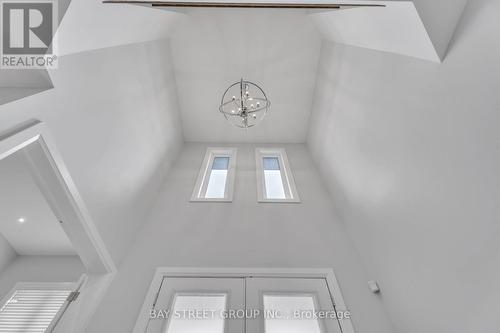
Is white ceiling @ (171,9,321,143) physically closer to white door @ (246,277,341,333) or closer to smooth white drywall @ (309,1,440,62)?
smooth white drywall @ (309,1,440,62)

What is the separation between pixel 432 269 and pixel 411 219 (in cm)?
38

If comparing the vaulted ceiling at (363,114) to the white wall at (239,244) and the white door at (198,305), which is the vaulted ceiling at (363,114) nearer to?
the white wall at (239,244)

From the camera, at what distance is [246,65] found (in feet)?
14.6

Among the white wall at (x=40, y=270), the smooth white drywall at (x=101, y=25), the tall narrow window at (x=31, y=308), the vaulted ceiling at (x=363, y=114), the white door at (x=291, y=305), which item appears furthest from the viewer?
the white wall at (x=40, y=270)

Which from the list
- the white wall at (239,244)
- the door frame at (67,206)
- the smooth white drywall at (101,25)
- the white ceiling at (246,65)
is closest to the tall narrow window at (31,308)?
the door frame at (67,206)

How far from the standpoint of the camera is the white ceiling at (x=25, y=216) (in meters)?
2.87

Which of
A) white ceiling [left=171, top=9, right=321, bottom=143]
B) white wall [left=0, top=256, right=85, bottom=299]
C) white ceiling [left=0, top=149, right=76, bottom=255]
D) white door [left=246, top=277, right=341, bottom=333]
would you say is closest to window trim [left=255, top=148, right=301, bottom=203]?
white ceiling [left=171, top=9, right=321, bottom=143]

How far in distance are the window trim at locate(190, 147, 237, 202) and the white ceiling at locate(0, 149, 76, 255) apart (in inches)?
82.1

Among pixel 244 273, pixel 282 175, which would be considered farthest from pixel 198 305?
pixel 282 175

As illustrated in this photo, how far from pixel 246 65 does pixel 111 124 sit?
289cm

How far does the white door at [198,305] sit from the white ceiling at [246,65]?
339 centimetres

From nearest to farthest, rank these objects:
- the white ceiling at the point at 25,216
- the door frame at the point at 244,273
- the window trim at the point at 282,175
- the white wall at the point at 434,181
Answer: the white wall at the point at 434,181 → the door frame at the point at 244,273 → the white ceiling at the point at 25,216 → the window trim at the point at 282,175

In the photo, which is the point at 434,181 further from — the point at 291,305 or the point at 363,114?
the point at 291,305

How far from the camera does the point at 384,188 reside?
7.53 feet
